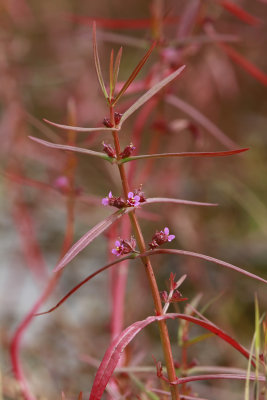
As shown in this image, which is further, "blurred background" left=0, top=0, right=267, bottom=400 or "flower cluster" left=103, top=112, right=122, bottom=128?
"blurred background" left=0, top=0, right=267, bottom=400

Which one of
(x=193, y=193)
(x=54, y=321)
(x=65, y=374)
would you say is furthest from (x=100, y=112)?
(x=65, y=374)

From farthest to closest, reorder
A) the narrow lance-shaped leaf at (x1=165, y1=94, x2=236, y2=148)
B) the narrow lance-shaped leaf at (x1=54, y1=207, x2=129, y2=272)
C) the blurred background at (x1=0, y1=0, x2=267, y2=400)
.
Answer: the blurred background at (x1=0, y1=0, x2=267, y2=400), the narrow lance-shaped leaf at (x1=165, y1=94, x2=236, y2=148), the narrow lance-shaped leaf at (x1=54, y1=207, x2=129, y2=272)

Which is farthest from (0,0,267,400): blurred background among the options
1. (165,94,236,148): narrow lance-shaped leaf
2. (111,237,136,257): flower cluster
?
(111,237,136,257): flower cluster

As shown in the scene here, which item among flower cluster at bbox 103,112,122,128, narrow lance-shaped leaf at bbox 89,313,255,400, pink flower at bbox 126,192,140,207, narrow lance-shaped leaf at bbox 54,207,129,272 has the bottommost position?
narrow lance-shaped leaf at bbox 89,313,255,400

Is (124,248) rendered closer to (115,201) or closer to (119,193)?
→ (115,201)

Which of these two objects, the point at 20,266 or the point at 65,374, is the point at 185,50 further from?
the point at 20,266

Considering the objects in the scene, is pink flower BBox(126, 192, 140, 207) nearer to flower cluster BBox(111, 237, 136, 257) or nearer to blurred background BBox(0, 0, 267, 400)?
flower cluster BBox(111, 237, 136, 257)

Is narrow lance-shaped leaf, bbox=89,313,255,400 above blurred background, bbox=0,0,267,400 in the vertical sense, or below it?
below

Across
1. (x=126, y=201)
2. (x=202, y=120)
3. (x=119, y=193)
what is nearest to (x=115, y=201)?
(x=126, y=201)

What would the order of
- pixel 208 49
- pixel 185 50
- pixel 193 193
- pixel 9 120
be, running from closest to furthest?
1. pixel 185 50
2. pixel 9 120
3. pixel 208 49
4. pixel 193 193
